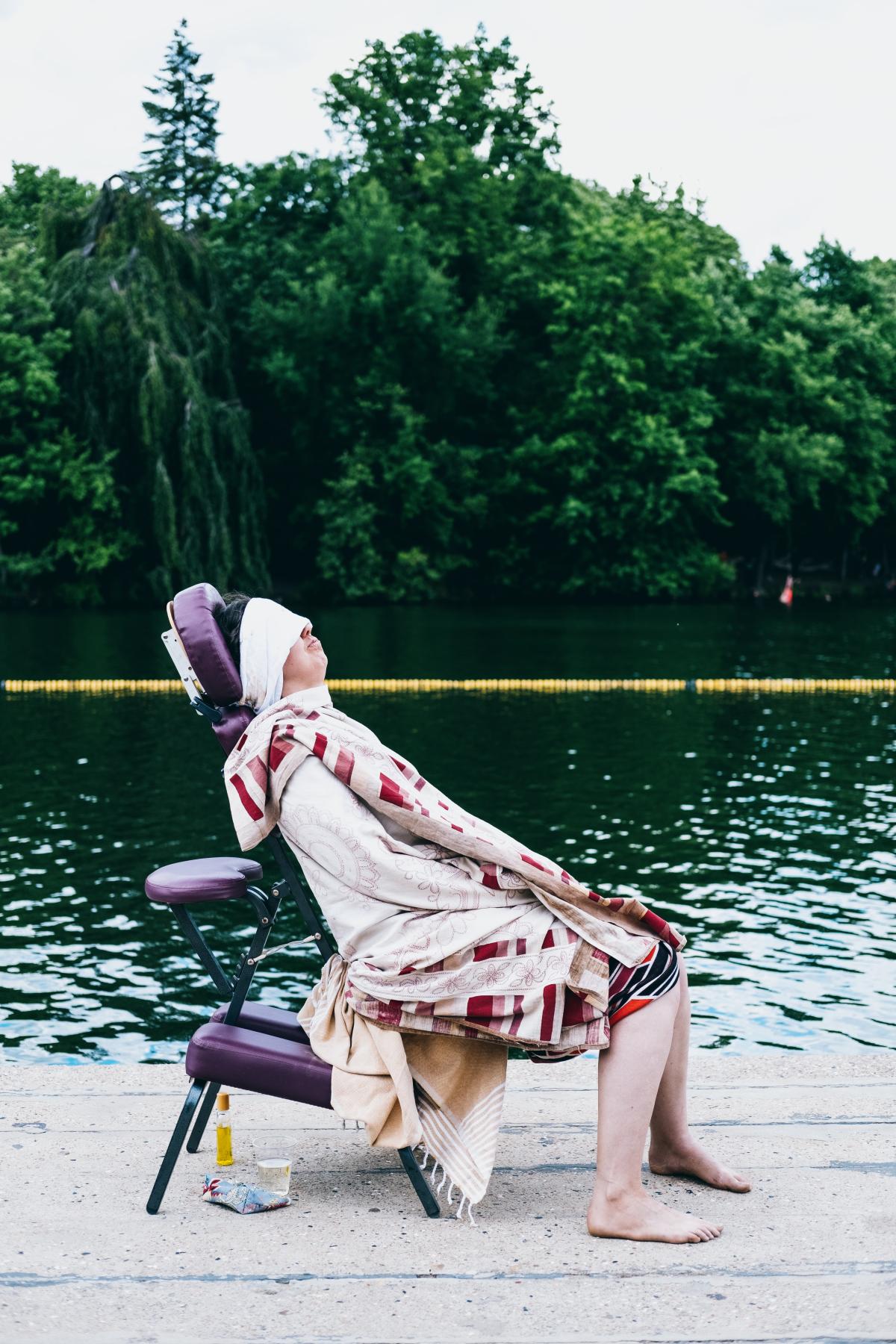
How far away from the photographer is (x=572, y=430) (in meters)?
48.8

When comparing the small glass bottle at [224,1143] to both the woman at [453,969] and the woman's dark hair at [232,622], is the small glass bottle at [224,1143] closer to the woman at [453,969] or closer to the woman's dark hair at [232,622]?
the woman at [453,969]

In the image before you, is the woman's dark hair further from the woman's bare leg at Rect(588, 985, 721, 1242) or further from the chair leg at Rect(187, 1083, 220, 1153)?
the woman's bare leg at Rect(588, 985, 721, 1242)

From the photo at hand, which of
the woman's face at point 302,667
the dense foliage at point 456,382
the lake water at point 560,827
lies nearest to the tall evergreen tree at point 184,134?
the dense foliage at point 456,382

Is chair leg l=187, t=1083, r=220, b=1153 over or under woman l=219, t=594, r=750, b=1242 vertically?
under

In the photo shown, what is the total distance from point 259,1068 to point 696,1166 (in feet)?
3.23

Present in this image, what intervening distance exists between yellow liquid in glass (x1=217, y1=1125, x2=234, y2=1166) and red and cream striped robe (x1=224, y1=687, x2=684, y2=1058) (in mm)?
492

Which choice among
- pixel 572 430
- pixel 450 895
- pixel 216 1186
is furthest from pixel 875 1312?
pixel 572 430

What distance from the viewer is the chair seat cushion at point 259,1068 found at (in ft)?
11.0

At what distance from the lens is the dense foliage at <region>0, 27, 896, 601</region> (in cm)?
4000

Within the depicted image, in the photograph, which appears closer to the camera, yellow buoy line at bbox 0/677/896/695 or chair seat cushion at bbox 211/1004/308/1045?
chair seat cushion at bbox 211/1004/308/1045

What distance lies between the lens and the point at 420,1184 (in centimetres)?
332

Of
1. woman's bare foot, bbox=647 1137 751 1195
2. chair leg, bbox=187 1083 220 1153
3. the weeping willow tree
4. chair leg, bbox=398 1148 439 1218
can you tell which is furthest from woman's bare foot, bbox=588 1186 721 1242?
the weeping willow tree

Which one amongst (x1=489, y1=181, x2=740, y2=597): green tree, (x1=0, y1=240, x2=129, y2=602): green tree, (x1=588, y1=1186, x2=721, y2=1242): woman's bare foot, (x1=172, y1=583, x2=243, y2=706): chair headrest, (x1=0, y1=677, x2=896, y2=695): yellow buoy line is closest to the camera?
(x1=588, y1=1186, x2=721, y2=1242): woman's bare foot

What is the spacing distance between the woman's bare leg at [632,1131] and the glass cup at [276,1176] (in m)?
0.65
